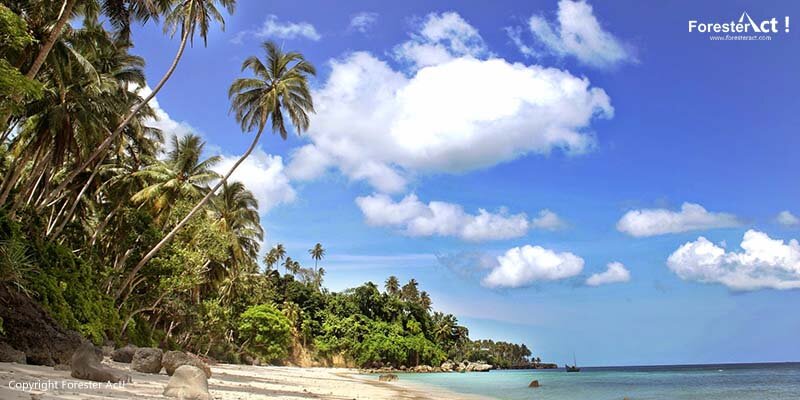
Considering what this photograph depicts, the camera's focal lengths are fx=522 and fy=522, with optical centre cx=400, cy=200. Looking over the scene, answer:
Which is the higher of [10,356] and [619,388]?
[10,356]

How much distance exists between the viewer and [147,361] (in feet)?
41.6

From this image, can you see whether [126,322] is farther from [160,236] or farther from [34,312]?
[34,312]

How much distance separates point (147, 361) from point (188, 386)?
4.53 m

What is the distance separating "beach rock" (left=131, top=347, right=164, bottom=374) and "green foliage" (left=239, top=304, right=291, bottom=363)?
39501 millimetres

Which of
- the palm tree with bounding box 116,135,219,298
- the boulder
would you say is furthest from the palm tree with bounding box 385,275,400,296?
the palm tree with bounding box 116,135,219,298

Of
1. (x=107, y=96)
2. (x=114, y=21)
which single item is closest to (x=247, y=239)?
(x=107, y=96)

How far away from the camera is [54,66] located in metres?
15.8

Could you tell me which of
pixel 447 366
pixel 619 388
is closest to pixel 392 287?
pixel 447 366

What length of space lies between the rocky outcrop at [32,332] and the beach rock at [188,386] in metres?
4.31

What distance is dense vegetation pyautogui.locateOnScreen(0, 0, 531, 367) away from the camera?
15.8 metres

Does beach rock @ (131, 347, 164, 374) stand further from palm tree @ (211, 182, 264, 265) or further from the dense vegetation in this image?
palm tree @ (211, 182, 264, 265)

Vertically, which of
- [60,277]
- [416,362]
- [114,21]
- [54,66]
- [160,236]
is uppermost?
[114,21]

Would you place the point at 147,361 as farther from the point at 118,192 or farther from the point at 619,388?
the point at 619,388

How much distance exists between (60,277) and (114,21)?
29.6 ft
